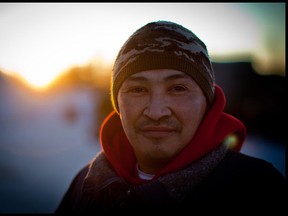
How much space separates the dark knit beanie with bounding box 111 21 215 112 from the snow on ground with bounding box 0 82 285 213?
4121 mm

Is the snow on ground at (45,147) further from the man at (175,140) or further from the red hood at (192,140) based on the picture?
the man at (175,140)

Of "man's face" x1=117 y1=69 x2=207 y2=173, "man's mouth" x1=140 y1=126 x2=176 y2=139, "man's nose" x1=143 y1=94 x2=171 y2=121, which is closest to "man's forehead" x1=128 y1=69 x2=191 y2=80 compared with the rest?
"man's face" x1=117 y1=69 x2=207 y2=173

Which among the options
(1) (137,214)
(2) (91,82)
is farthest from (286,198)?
(2) (91,82)

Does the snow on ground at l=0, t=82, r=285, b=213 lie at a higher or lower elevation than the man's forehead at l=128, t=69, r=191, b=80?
lower

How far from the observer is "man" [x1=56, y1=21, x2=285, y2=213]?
1.58 m

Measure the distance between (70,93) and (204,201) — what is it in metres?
12.2

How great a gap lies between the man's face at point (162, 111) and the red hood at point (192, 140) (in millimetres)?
68

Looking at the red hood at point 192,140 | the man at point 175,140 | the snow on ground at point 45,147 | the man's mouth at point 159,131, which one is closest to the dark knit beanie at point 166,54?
the man at point 175,140

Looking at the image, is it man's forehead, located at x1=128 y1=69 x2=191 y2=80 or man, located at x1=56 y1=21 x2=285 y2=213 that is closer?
man, located at x1=56 y1=21 x2=285 y2=213

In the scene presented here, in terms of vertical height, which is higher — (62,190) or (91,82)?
(62,190)

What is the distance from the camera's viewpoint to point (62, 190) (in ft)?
18.7

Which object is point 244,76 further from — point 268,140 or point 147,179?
point 147,179

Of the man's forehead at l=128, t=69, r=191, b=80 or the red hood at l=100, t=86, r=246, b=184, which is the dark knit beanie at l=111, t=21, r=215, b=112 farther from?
the red hood at l=100, t=86, r=246, b=184

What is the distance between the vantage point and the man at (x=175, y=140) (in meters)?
1.58
